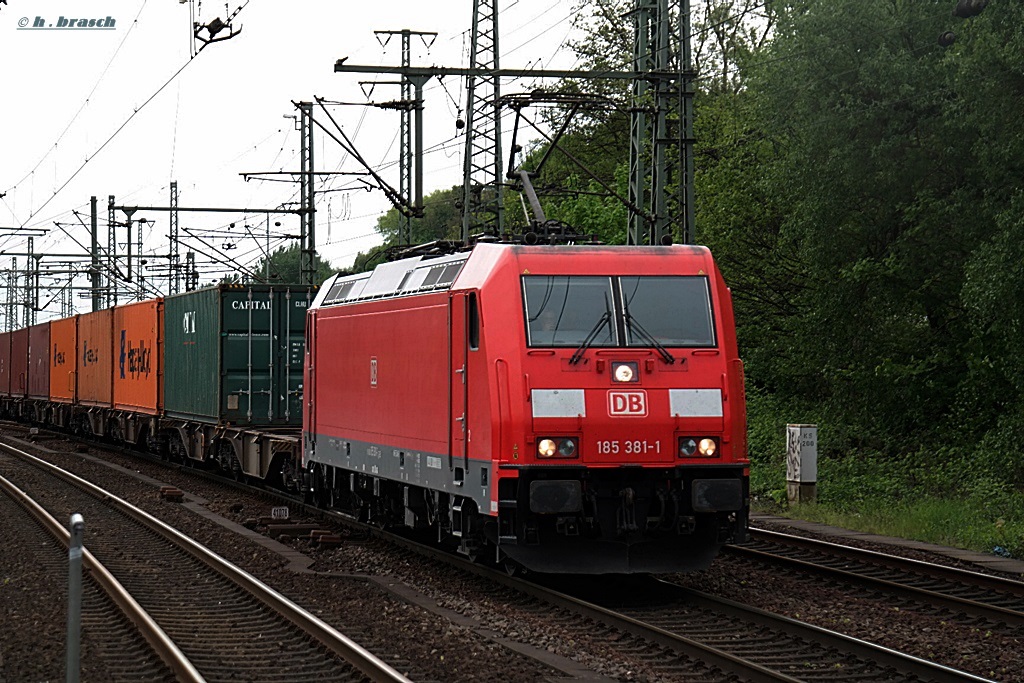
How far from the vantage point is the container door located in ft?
40.4

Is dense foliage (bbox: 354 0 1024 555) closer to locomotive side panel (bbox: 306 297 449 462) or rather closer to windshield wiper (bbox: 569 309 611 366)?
locomotive side panel (bbox: 306 297 449 462)

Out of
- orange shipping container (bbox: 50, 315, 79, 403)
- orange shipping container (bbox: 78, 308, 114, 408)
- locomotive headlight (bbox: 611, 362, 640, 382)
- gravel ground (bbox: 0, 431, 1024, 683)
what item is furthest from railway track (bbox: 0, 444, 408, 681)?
orange shipping container (bbox: 50, 315, 79, 403)

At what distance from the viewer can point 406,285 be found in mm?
14406

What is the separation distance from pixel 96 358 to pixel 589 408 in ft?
90.2

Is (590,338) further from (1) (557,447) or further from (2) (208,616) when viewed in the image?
(2) (208,616)

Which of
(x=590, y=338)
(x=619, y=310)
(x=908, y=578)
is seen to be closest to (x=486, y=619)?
(x=590, y=338)

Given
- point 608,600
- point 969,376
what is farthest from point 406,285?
point 969,376

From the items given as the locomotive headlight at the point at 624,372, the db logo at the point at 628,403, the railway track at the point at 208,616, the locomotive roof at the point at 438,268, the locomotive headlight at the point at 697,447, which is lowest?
the railway track at the point at 208,616

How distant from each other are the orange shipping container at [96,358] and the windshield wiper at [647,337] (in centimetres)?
2452

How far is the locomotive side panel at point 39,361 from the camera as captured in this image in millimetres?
44844

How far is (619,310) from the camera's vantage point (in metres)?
12.1

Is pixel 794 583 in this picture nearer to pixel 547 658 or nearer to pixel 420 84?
pixel 547 658

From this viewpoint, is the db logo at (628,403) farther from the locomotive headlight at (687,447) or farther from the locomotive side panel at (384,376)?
the locomotive side panel at (384,376)

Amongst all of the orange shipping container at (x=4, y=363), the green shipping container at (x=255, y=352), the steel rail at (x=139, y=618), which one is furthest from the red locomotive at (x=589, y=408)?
the orange shipping container at (x=4, y=363)
